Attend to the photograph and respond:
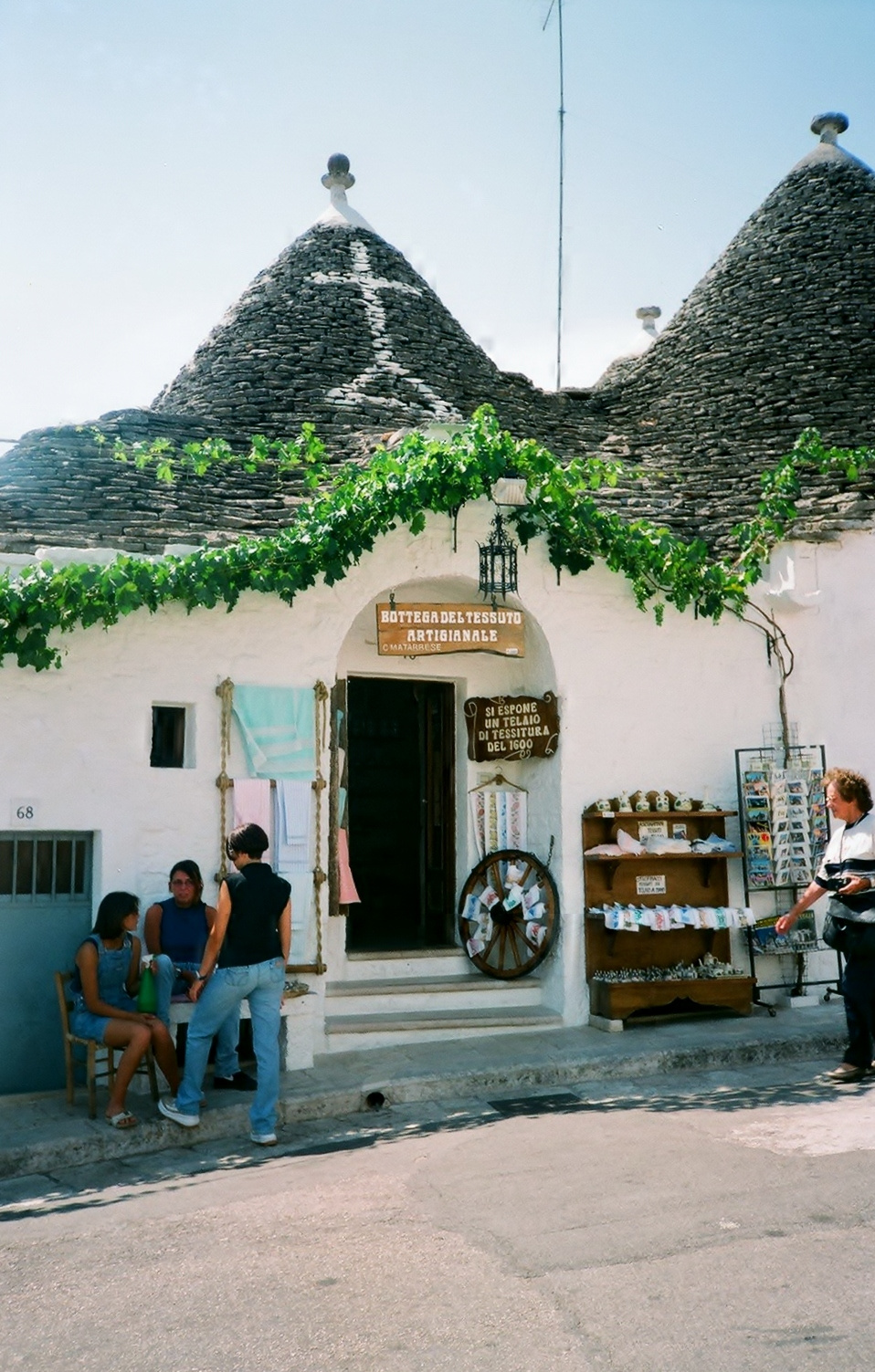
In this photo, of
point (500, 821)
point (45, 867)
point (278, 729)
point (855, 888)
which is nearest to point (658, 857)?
point (500, 821)

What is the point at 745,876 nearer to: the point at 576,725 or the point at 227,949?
the point at 576,725

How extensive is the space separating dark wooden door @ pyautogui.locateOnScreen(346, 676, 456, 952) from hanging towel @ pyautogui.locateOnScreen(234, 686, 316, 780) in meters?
1.75

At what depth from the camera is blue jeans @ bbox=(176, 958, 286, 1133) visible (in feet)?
23.1

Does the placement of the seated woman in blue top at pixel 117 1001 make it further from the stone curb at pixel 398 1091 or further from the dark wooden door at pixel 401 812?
the dark wooden door at pixel 401 812

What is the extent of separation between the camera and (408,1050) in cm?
903

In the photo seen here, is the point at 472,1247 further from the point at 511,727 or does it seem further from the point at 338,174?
the point at 338,174

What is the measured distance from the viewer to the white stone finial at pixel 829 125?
16.2 metres

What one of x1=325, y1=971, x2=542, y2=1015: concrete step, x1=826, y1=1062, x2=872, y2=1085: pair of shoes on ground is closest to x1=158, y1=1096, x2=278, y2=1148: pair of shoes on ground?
x1=325, y1=971, x2=542, y2=1015: concrete step

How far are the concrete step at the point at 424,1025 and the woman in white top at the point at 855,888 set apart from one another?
2532 millimetres

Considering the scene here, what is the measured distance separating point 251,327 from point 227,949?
28.8 ft

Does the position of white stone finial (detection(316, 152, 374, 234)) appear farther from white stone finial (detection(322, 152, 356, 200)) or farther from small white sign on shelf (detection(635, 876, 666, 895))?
small white sign on shelf (detection(635, 876, 666, 895))

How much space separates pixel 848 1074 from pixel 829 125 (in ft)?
42.5

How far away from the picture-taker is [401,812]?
39.0 feet

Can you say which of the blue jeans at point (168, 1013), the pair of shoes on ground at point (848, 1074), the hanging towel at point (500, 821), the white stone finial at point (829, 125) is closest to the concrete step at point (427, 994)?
the hanging towel at point (500, 821)
